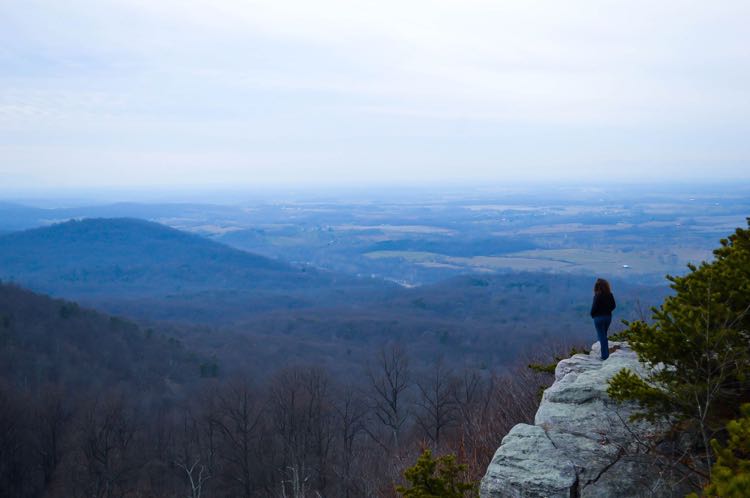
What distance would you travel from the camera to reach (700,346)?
7762 millimetres

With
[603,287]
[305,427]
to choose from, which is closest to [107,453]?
[305,427]

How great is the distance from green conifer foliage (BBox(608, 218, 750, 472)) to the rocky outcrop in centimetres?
62

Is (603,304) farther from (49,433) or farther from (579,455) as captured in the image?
(49,433)

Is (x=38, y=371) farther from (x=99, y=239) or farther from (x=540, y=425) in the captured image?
(x=99, y=239)

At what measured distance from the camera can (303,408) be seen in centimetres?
4028

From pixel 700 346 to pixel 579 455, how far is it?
2269 millimetres

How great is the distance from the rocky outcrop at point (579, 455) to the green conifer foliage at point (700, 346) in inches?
24.6

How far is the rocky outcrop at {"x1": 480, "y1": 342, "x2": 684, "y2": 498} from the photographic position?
322 inches

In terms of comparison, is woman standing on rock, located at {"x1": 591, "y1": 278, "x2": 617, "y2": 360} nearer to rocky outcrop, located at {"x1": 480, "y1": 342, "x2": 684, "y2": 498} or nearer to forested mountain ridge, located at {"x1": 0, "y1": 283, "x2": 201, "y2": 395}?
rocky outcrop, located at {"x1": 480, "y1": 342, "x2": 684, "y2": 498}

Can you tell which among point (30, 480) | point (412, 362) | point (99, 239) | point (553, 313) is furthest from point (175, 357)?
point (99, 239)

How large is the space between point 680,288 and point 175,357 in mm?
68271

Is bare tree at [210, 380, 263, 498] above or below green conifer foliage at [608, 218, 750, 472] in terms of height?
below

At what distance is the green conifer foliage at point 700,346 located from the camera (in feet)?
24.7

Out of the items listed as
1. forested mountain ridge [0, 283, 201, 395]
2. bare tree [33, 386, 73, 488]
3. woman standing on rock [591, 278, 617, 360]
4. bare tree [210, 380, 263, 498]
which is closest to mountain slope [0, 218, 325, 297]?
forested mountain ridge [0, 283, 201, 395]
